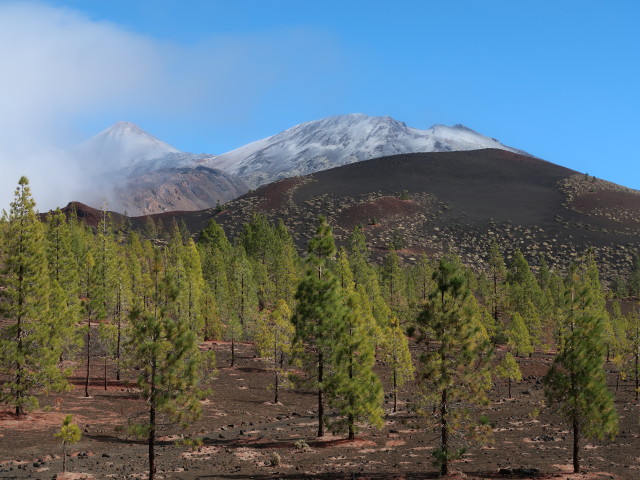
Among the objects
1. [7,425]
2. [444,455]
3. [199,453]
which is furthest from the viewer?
[7,425]

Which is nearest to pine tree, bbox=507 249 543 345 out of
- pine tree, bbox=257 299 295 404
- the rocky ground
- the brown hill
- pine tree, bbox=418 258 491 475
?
the rocky ground

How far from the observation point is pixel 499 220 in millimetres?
184625

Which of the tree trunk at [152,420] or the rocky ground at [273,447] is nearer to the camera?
the tree trunk at [152,420]

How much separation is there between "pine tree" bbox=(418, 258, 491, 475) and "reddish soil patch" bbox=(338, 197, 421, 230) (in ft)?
480

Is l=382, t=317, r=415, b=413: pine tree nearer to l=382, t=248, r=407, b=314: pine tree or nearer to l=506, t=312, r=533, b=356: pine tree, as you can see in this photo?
l=506, t=312, r=533, b=356: pine tree

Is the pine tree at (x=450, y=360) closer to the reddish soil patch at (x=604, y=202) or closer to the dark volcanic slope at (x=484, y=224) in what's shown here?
the dark volcanic slope at (x=484, y=224)

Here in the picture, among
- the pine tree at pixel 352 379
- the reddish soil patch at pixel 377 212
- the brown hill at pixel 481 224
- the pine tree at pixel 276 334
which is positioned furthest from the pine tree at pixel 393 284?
the reddish soil patch at pixel 377 212

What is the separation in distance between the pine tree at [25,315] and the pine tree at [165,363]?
16.5 meters

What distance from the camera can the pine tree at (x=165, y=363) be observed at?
25.8 meters

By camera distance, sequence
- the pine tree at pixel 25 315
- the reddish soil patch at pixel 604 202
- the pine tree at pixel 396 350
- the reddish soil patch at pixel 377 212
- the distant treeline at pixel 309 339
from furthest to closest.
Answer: the reddish soil patch at pixel 604 202, the reddish soil patch at pixel 377 212, the pine tree at pixel 396 350, the pine tree at pixel 25 315, the distant treeline at pixel 309 339

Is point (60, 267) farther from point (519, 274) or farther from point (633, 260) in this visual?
point (633, 260)

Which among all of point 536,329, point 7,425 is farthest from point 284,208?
point 7,425

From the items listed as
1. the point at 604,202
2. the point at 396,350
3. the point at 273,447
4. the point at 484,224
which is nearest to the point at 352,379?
the point at 273,447

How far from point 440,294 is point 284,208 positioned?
165 metres
